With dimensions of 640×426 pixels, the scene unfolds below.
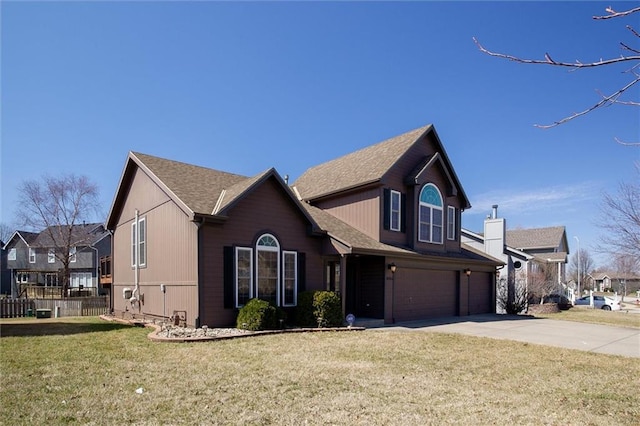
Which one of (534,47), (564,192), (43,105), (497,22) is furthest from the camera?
(564,192)

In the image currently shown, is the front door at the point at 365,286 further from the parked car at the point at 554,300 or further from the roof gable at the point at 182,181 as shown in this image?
the parked car at the point at 554,300

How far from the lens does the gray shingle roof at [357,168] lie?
17750 millimetres

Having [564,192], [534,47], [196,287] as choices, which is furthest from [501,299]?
[534,47]

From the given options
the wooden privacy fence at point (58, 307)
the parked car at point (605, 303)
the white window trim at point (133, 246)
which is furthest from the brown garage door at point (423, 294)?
the parked car at point (605, 303)

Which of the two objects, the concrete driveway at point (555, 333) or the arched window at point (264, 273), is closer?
the concrete driveway at point (555, 333)

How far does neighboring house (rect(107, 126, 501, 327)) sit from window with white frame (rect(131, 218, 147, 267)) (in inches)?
1.7

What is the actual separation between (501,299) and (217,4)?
22585 mm

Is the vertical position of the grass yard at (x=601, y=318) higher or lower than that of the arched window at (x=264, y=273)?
lower

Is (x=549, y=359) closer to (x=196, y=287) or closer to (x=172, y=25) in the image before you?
(x=196, y=287)

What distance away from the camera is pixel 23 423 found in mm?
4773

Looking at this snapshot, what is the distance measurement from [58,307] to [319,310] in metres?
15.3

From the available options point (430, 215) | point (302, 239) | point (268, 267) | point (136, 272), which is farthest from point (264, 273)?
point (430, 215)

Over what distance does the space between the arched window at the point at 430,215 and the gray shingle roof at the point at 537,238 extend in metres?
27.1

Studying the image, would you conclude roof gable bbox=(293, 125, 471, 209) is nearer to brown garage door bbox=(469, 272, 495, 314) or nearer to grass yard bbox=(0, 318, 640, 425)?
brown garage door bbox=(469, 272, 495, 314)
